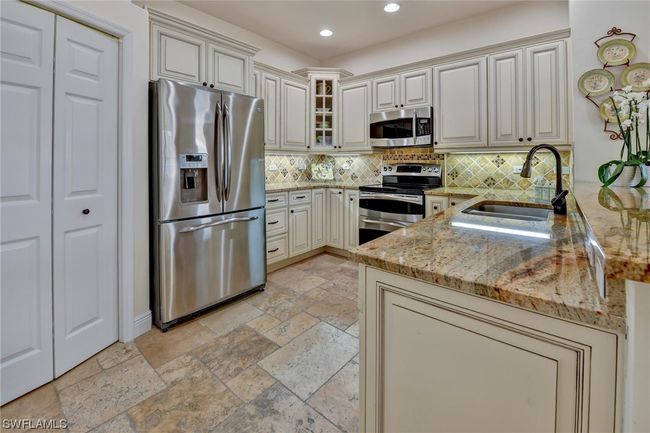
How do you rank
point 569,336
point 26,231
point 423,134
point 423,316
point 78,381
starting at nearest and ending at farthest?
point 569,336 < point 423,316 < point 26,231 < point 78,381 < point 423,134

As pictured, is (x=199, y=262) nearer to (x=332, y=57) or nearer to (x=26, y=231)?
(x=26, y=231)

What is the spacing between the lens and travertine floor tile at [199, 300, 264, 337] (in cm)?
245

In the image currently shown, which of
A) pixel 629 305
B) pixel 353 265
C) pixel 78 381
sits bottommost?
pixel 78 381

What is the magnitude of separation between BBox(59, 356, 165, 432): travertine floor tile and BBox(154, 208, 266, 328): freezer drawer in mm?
520

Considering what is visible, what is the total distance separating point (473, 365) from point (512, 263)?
299 mm

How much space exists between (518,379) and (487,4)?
389 cm

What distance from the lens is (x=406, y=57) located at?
4.13 m

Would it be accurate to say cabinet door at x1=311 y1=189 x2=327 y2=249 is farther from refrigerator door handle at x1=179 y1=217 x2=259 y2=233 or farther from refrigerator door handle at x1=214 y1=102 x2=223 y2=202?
refrigerator door handle at x1=214 y1=102 x2=223 y2=202

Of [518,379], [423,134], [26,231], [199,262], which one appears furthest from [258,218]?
[518,379]

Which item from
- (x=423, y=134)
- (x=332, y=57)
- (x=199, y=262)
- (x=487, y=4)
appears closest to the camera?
(x=199, y=262)

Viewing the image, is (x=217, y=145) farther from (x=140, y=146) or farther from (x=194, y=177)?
(x=140, y=146)

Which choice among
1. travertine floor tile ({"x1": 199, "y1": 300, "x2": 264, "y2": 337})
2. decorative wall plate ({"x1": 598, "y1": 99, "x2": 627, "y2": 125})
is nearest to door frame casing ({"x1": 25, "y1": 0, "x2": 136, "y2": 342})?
travertine floor tile ({"x1": 199, "y1": 300, "x2": 264, "y2": 337})

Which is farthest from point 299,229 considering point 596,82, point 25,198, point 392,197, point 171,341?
point 596,82

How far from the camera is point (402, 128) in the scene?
3.82 meters
